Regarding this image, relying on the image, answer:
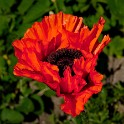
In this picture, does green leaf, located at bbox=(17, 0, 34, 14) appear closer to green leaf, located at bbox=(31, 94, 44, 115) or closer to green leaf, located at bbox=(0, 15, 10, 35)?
green leaf, located at bbox=(0, 15, 10, 35)

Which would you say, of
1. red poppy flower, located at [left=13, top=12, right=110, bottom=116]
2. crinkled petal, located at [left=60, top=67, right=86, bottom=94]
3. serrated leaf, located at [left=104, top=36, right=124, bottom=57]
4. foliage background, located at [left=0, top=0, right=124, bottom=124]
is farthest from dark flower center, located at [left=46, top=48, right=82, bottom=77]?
serrated leaf, located at [left=104, top=36, right=124, bottom=57]

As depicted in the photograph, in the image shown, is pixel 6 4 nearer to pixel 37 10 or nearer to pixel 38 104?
pixel 37 10

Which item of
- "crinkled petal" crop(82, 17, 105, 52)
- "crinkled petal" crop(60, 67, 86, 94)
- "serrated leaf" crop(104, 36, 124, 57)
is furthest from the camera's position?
"serrated leaf" crop(104, 36, 124, 57)

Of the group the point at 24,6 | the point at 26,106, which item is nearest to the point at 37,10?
the point at 24,6

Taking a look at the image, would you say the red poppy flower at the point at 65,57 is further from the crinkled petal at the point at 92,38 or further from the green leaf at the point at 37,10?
the green leaf at the point at 37,10

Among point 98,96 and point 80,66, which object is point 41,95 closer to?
point 98,96

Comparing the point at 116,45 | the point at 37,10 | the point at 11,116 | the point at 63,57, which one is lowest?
the point at 11,116
